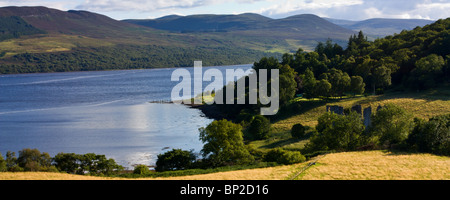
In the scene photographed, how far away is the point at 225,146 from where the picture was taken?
40.8 meters

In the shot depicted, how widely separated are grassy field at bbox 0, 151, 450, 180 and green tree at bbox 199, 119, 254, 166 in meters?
6.36

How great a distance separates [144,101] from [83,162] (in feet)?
262

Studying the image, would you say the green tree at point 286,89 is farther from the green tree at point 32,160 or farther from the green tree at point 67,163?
the green tree at point 32,160

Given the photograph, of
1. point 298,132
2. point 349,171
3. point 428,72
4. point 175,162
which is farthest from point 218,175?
point 428,72

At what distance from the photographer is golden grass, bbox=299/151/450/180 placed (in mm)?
29548

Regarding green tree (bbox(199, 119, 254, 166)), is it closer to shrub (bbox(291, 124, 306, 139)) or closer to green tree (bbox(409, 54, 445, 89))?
shrub (bbox(291, 124, 306, 139))

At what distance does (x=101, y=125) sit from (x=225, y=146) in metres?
50.0

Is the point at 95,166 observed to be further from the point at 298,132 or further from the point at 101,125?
the point at 101,125

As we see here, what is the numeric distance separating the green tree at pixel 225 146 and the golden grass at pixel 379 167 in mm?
8355

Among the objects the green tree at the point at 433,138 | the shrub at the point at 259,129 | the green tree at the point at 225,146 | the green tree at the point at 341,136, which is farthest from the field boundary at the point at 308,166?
the shrub at the point at 259,129

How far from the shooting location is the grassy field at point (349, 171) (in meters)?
29.1

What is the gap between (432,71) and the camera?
7356 centimetres
